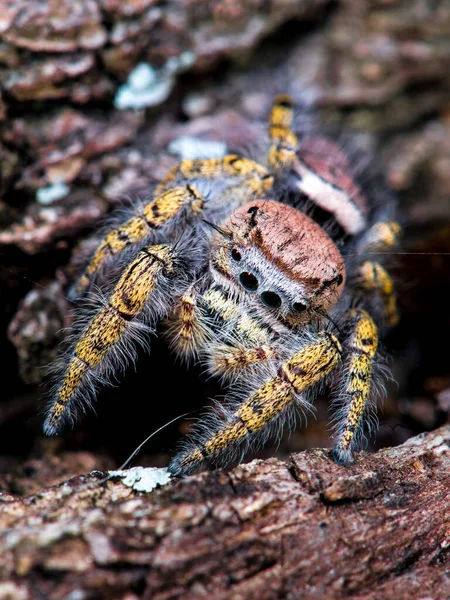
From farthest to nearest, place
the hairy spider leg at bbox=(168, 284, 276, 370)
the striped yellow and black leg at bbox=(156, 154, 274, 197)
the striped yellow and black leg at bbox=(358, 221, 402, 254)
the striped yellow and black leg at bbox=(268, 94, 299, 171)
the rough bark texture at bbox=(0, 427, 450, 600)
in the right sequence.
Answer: the striped yellow and black leg at bbox=(358, 221, 402, 254)
the striped yellow and black leg at bbox=(268, 94, 299, 171)
the striped yellow and black leg at bbox=(156, 154, 274, 197)
the hairy spider leg at bbox=(168, 284, 276, 370)
the rough bark texture at bbox=(0, 427, 450, 600)

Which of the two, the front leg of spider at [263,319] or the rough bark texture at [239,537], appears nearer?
the rough bark texture at [239,537]

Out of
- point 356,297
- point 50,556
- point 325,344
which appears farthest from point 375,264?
point 50,556

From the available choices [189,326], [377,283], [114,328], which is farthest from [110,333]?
[377,283]

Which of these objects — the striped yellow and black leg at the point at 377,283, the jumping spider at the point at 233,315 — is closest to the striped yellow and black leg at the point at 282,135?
the jumping spider at the point at 233,315

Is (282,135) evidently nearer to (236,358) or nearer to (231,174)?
(231,174)

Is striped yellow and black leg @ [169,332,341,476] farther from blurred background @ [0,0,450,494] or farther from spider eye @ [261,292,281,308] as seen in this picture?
blurred background @ [0,0,450,494]

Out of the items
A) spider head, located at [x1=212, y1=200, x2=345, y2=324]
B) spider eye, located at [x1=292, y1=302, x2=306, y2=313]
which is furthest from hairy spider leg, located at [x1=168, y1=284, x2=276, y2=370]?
spider eye, located at [x1=292, y1=302, x2=306, y2=313]

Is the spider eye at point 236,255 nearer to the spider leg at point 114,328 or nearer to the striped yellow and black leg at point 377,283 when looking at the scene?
the spider leg at point 114,328
